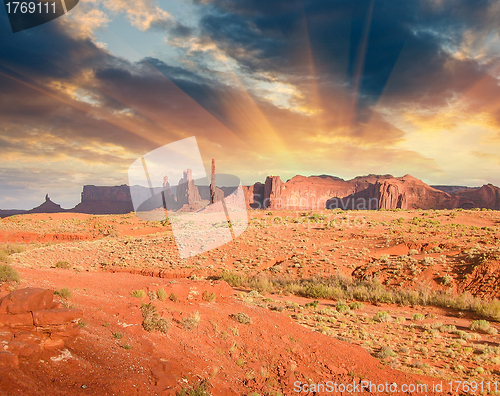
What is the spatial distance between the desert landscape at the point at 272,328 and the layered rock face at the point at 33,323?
30mm

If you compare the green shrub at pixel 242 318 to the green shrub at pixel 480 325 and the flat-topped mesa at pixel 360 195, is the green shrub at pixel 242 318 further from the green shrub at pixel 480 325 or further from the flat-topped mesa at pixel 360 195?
the flat-topped mesa at pixel 360 195

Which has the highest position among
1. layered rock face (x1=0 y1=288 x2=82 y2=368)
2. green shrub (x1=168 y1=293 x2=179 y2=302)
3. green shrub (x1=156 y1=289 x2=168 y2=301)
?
layered rock face (x1=0 y1=288 x2=82 y2=368)

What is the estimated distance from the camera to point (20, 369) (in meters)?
4.19

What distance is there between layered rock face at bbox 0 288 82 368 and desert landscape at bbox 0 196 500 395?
1.2 inches

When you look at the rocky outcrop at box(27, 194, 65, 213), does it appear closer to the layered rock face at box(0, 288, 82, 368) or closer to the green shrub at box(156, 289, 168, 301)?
the green shrub at box(156, 289, 168, 301)

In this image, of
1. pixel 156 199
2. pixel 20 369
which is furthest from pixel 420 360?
pixel 156 199

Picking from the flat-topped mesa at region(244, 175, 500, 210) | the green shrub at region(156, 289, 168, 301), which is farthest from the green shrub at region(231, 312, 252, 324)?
the flat-topped mesa at region(244, 175, 500, 210)

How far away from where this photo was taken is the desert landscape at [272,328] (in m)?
4.98

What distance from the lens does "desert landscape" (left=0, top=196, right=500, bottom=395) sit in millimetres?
4977

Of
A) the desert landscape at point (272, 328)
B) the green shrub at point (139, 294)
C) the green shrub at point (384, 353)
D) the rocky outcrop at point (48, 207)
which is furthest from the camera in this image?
the rocky outcrop at point (48, 207)

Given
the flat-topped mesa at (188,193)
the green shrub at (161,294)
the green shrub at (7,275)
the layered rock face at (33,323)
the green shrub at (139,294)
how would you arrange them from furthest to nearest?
the flat-topped mesa at (188,193) → the green shrub at (161,294) → the green shrub at (139,294) → the green shrub at (7,275) → the layered rock face at (33,323)

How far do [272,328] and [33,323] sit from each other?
653cm

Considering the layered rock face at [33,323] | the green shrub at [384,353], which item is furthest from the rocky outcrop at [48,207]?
the green shrub at [384,353]

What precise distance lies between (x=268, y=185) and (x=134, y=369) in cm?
14753
